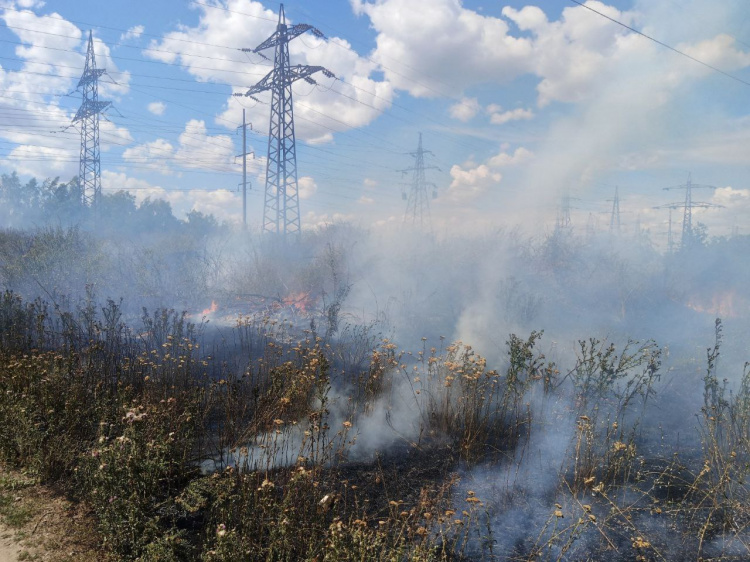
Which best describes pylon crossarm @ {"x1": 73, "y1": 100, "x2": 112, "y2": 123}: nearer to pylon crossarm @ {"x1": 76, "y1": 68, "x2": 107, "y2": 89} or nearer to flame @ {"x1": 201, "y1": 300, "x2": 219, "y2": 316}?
pylon crossarm @ {"x1": 76, "y1": 68, "x2": 107, "y2": 89}

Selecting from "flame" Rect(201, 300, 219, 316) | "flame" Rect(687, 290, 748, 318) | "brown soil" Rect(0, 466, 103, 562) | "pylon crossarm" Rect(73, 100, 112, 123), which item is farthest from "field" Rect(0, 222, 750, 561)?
"pylon crossarm" Rect(73, 100, 112, 123)

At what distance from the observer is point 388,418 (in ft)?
19.4

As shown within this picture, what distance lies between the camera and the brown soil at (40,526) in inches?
129

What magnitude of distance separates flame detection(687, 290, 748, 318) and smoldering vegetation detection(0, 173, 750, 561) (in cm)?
7

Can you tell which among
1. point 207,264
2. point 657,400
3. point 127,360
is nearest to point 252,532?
point 127,360

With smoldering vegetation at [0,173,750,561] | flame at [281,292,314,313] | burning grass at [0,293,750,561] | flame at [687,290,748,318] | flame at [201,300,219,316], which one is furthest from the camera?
flame at [687,290,748,318]

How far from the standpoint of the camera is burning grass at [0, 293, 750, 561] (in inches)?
127

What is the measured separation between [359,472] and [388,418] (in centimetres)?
137

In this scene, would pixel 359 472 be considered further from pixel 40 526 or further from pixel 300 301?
pixel 300 301

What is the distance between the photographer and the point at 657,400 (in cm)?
764

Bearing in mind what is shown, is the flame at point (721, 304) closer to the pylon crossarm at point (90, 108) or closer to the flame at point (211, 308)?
the flame at point (211, 308)

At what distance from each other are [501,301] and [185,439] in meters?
10.5

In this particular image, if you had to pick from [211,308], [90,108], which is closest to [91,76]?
[90,108]

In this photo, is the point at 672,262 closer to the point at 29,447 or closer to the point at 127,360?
the point at 127,360
